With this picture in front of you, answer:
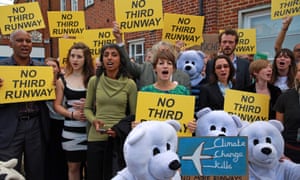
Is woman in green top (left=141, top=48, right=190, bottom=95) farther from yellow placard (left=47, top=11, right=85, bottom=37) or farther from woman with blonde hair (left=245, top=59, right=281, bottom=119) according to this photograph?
yellow placard (left=47, top=11, right=85, bottom=37)

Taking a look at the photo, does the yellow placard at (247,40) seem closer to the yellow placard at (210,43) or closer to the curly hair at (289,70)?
the yellow placard at (210,43)

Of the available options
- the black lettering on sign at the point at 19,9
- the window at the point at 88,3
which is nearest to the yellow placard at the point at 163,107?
the black lettering on sign at the point at 19,9

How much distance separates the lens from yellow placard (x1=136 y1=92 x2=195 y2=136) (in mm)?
2902

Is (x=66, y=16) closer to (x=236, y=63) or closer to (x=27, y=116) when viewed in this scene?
(x=27, y=116)

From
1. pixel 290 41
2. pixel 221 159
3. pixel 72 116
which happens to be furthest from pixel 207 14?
pixel 221 159

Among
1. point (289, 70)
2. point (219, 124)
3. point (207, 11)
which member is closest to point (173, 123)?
point (219, 124)

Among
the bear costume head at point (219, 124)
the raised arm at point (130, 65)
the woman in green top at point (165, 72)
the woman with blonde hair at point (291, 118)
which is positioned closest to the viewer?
the bear costume head at point (219, 124)

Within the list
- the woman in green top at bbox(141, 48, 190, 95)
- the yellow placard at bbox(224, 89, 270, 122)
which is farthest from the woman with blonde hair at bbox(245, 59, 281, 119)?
the woman in green top at bbox(141, 48, 190, 95)

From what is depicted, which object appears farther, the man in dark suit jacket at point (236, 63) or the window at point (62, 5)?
the window at point (62, 5)

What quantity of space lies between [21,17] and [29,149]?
230 centimetres

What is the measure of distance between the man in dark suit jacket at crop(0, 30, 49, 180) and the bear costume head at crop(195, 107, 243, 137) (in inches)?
65.9

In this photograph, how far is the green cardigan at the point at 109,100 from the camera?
10.8 feet

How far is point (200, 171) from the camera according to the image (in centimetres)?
271

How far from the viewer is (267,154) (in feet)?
8.72
